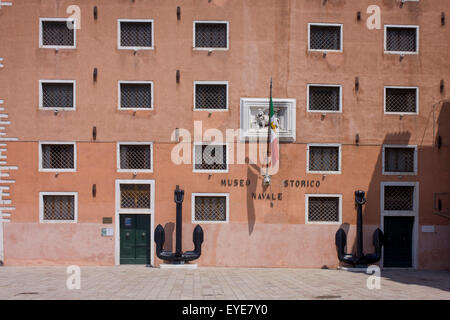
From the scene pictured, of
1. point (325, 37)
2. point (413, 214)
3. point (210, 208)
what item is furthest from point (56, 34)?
point (413, 214)

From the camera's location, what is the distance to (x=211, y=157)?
1933 centimetres

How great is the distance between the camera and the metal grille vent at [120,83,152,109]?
765 inches

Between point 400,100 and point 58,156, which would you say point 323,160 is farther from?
point 58,156

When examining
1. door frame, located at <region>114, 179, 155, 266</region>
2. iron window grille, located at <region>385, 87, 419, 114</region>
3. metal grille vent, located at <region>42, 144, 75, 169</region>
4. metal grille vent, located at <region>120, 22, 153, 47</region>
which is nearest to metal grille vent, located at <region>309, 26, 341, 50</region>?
iron window grille, located at <region>385, 87, 419, 114</region>

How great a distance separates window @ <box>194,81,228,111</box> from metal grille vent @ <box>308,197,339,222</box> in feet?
16.9

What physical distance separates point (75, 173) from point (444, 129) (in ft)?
48.0

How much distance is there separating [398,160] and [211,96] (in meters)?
7.89

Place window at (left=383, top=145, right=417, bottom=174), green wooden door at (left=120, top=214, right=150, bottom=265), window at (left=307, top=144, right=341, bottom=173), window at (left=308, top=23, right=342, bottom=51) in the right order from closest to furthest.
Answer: green wooden door at (left=120, top=214, right=150, bottom=265) < window at (left=307, top=144, right=341, bottom=173) < window at (left=383, top=145, right=417, bottom=174) < window at (left=308, top=23, right=342, bottom=51)

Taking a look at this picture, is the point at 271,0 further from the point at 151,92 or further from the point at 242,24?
the point at 151,92

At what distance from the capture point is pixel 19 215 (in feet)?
62.2

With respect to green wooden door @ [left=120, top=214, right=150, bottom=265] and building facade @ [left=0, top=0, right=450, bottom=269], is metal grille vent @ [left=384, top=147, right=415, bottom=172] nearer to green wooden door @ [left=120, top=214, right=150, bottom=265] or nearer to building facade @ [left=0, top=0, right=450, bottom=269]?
building facade @ [left=0, top=0, right=450, bottom=269]

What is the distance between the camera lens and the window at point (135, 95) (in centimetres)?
1944

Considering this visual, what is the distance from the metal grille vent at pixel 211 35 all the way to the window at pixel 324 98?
13.1ft

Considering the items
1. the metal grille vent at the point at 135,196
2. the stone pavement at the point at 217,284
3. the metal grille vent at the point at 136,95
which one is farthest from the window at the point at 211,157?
the stone pavement at the point at 217,284
